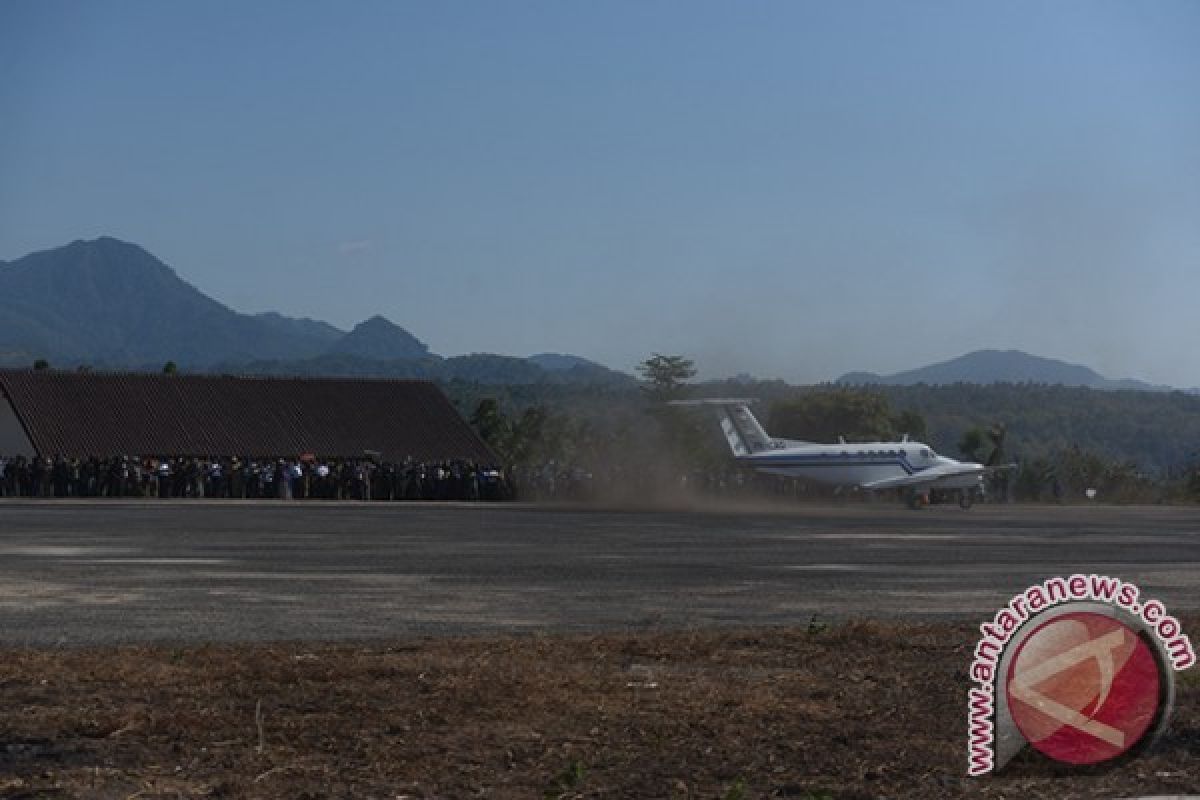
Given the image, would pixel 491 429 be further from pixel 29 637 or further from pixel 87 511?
pixel 29 637

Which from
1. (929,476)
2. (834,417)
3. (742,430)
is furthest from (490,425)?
(929,476)

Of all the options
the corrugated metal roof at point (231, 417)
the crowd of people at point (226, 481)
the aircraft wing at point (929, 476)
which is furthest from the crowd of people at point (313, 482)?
the corrugated metal roof at point (231, 417)

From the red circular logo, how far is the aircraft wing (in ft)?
213

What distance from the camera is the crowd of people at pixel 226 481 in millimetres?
67938

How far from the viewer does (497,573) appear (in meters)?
22.6

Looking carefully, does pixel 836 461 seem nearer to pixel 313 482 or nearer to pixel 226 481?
pixel 313 482

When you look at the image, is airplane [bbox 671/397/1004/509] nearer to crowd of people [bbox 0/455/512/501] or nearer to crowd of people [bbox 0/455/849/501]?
crowd of people [bbox 0/455/849/501]

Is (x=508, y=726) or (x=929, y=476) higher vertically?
(x=929, y=476)

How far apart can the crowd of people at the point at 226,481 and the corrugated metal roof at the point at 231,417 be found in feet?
36.7

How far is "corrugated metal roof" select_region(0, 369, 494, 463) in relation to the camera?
273 ft

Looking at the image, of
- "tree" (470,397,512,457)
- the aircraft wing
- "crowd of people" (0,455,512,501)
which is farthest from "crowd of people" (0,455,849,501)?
"tree" (470,397,512,457)

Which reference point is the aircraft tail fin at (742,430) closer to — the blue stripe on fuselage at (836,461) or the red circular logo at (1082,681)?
the blue stripe on fuselage at (836,461)

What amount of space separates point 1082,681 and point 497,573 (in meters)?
15.8

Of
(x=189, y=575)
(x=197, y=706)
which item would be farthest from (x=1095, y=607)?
(x=189, y=575)
